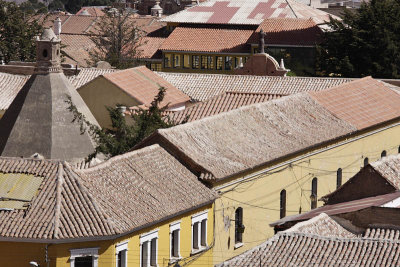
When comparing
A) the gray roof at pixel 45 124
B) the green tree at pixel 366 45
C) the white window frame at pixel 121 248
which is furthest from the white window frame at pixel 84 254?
the green tree at pixel 366 45

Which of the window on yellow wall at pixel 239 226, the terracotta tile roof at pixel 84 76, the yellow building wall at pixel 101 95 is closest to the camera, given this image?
the window on yellow wall at pixel 239 226

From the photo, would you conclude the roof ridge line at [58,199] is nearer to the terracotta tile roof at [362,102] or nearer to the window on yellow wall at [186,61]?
the terracotta tile roof at [362,102]

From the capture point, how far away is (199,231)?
40219 mm

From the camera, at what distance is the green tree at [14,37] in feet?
289

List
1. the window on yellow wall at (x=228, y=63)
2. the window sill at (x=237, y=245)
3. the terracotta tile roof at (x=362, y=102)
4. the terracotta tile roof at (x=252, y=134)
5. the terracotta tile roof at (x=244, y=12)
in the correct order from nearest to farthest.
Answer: the terracotta tile roof at (x=252, y=134), the window sill at (x=237, y=245), the terracotta tile roof at (x=362, y=102), the window on yellow wall at (x=228, y=63), the terracotta tile roof at (x=244, y=12)

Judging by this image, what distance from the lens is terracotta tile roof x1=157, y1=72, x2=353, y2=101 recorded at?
209 feet

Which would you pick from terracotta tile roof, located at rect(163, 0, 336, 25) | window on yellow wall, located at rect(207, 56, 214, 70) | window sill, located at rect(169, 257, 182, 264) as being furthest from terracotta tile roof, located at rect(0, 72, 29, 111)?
terracotta tile roof, located at rect(163, 0, 336, 25)

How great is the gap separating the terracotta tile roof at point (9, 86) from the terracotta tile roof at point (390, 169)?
2420 cm

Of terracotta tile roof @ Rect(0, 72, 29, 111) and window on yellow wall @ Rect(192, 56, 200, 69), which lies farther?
window on yellow wall @ Rect(192, 56, 200, 69)

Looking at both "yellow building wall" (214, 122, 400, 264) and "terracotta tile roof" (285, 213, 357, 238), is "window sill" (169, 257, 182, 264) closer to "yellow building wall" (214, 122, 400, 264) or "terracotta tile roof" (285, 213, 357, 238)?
"yellow building wall" (214, 122, 400, 264)

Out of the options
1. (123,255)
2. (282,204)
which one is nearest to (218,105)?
(282,204)

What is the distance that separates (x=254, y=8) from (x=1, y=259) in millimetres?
82906

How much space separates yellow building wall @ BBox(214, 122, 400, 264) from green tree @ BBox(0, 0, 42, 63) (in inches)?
1516

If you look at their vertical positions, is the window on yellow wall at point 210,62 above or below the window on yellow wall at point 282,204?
below
